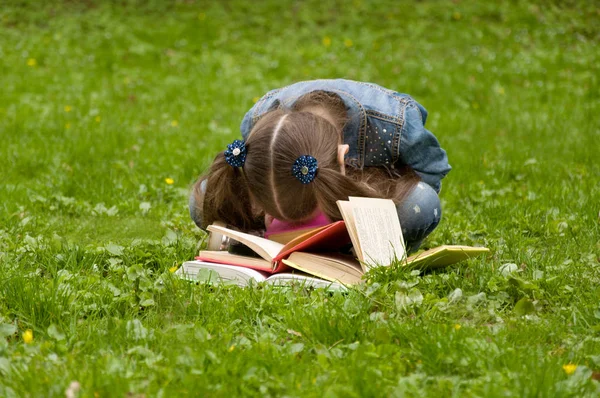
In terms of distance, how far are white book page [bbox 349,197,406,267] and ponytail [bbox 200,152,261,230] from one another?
21.8 inches

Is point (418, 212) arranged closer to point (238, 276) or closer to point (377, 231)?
point (377, 231)

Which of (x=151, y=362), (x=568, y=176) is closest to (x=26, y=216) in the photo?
(x=151, y=362)

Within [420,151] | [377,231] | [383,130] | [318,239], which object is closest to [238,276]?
[318,239]

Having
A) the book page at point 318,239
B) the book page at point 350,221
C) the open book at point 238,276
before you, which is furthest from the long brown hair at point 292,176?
the open book at point 238,276

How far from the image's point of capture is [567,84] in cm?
825

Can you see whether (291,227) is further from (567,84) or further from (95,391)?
(567,84)

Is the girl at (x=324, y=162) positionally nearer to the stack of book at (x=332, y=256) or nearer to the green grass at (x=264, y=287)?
the stack of book at (x=332, y=256)

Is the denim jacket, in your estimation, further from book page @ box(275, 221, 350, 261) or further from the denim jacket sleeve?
book page @ box(275, 221, 350, 261)

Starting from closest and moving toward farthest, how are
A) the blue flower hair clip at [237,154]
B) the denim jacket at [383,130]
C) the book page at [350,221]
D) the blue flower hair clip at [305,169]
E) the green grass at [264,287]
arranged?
the green grass at [264,287]
the book page at [350,221]
the blue flower hair clip at [305,169]
the blue flower hair clip at [237,154]
the denim jacket at [383,130]

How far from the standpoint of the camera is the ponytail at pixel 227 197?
3311 millimetres

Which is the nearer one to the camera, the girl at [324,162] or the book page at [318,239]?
the book page at [318,239]


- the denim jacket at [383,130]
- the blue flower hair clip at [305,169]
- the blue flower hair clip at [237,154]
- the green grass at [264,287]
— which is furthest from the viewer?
the denim jacket at [383,130]

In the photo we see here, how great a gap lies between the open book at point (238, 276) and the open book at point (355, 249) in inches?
1.6

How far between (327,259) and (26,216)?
6.59 feet
